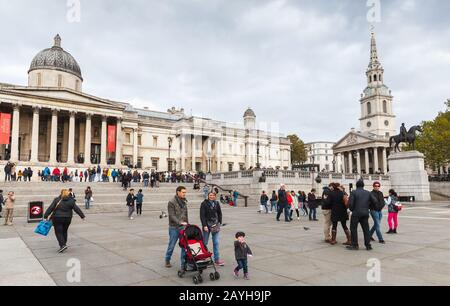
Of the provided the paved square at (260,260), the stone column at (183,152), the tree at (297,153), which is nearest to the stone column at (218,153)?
the stone column at (183,152)

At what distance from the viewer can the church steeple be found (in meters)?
98.7

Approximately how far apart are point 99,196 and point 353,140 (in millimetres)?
77907

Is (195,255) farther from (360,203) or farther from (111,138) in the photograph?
(111,138)

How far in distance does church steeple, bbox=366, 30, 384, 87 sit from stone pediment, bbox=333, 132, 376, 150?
69.5ft

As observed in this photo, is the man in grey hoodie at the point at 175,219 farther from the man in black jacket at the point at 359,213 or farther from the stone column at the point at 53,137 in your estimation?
the stone column at the point at 53,137

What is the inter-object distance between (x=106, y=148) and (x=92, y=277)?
4907cm

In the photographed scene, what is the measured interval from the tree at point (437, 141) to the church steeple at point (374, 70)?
42096mm

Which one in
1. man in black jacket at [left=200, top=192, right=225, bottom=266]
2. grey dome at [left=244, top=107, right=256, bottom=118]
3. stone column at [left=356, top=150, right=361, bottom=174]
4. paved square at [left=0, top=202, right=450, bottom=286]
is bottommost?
paved square at [left=0, top=202, right=450, bottom=286]

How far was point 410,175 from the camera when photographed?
108 feet

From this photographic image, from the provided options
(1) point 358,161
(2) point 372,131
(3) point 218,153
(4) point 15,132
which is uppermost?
(2) point 372,131

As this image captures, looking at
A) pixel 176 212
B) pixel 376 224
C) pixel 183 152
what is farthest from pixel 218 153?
pixel 176 212

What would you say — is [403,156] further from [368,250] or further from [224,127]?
[224,127]

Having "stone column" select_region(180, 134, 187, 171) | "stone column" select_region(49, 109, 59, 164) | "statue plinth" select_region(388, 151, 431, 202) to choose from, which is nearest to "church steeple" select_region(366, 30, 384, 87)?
"stone column" select_region(180, 134, 187, 171)

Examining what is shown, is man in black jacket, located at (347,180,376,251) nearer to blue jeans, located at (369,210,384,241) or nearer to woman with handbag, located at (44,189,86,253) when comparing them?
blue jeans, located at (369,210,384,241)
